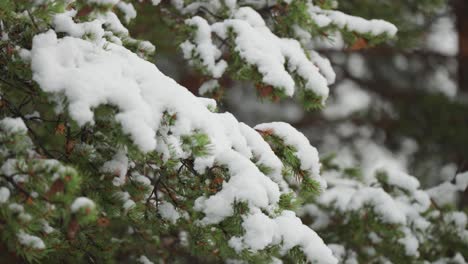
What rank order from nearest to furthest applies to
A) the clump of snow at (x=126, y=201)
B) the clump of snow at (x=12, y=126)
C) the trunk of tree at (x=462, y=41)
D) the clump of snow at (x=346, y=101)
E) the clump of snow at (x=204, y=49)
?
the clump of snow at (x=12, y=126) → the clump of snow at (x=126, y=201) → the clump of snow at (x=204, y=49) → the trunk of tree at (x=462, y=41) → the clump of snow at (x=346, y=101)

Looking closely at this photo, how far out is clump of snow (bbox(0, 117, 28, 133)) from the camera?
1.90 meters

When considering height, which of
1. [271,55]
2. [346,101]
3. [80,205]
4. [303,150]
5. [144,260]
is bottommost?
[144,260]

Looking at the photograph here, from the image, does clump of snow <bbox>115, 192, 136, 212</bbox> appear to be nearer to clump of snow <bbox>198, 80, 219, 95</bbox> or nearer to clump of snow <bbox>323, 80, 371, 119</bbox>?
clump of snow <bbox>198, 80, 219, 95</bbox>

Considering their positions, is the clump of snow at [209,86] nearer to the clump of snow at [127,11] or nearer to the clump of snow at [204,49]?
the clump of snow at [204,49]

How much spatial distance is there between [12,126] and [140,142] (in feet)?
1.65

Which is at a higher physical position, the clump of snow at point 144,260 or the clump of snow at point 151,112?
the clump of snow at point 151,112

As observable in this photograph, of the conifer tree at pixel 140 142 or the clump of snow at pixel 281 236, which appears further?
the clump of snow at pixel 281 236

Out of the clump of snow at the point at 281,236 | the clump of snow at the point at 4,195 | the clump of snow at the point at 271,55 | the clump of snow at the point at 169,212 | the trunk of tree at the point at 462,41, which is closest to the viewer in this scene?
the clump of snow at the point at 4,195

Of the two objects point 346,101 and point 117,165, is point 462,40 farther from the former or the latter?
point 117,165

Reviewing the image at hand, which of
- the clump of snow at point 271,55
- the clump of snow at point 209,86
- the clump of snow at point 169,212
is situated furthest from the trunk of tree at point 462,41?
the clump of snow at point 169,212

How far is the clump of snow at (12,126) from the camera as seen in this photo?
1.90 metres

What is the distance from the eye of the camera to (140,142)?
179 cm

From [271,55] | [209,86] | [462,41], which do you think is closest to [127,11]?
[209,86]

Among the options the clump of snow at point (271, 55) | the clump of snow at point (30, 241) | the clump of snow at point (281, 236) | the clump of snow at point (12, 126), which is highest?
the clump of snow at point (271, 55)
